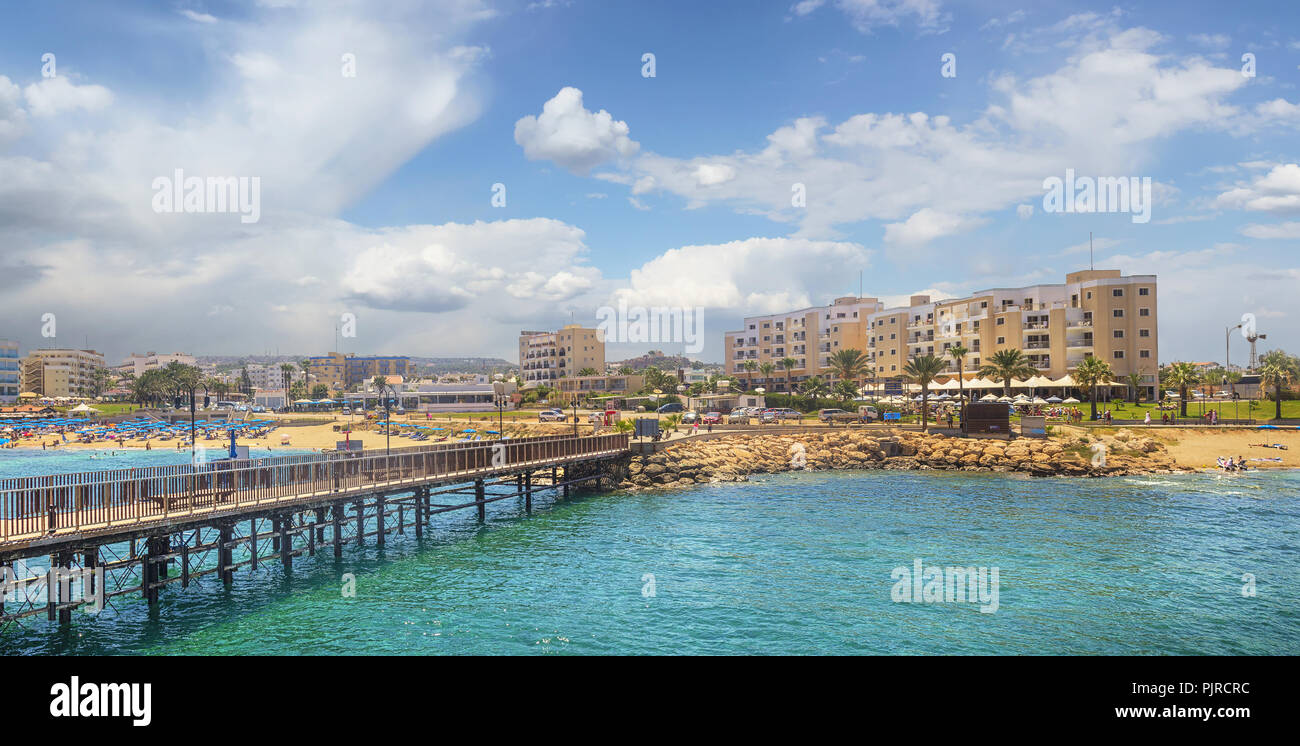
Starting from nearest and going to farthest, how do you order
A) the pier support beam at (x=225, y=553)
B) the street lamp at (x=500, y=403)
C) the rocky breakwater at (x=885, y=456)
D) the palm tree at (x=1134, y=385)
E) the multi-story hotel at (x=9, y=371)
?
the pier support beam at (x=225, y=553), the rocky breakwater at (x=885, y=456), the street lamp at (x=500, y=403), the palm tree at (x=1134, y=385), the multi-story hotel at (x=9, y=371)

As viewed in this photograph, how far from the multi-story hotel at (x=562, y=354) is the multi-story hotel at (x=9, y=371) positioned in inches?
4817

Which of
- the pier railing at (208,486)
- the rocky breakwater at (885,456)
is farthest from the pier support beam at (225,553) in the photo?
the rocky breakwater at (885,456)

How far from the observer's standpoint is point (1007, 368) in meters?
84.8

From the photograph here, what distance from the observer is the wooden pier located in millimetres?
20766

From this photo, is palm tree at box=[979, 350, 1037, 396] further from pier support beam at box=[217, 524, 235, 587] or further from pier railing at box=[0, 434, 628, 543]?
pier support beam at box=[217, 524, 235, 587]

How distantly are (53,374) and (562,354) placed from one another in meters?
138

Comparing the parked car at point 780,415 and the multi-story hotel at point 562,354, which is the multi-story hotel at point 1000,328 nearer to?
the parked car at point 780,415

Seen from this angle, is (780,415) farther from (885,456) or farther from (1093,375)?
(1093,375)

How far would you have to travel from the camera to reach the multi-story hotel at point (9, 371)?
169 metres

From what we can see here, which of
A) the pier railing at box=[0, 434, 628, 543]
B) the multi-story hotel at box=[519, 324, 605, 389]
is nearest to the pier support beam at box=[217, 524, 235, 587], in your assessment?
the pier railing at box=[0, 434, 628, 543]

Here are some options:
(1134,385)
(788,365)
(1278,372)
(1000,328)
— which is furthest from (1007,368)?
(788,365)
